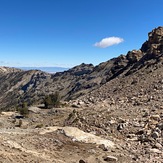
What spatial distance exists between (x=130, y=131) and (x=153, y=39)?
5479 cm

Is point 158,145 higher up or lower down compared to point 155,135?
lower down

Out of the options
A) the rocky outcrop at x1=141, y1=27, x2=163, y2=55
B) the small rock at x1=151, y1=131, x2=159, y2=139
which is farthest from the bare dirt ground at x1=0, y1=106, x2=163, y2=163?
the rocky outcrop at x1=141, y1=27, x2=163, y2=55

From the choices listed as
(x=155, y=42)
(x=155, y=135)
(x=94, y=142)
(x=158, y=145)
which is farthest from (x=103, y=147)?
(x=155, y=42)

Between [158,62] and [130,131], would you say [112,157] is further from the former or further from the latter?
[158,62]

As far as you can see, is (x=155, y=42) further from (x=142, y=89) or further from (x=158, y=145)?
(x=158, y=145)

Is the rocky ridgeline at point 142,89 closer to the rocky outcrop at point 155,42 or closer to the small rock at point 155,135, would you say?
the rocky outcrop at point 155,42

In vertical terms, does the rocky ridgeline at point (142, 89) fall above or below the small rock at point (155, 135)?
above

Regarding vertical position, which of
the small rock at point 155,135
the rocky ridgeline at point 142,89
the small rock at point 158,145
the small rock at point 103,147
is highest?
the rocky ridgeline at point 142,89

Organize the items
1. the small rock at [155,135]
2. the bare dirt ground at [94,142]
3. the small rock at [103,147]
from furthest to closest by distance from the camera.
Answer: the small rock at [155,135], the small rock at [103,147], the bare dirt ground at [94,142]

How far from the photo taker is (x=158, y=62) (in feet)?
195

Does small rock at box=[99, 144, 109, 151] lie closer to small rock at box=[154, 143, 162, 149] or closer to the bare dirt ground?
the bare dirt ground

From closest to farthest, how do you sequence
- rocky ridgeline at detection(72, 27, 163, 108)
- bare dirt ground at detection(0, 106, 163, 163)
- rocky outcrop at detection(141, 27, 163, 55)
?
bare dirt ground at detection(0, 106, 163, 163) → rocky ridgeline at detection(72, 27, 163, 108) → rocky outcrop at detection(141, 27, 163, 55)

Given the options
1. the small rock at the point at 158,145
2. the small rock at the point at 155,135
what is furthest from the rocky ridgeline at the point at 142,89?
the small rock at the point at 158,145

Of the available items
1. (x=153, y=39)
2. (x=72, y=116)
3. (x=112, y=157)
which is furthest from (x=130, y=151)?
(x=153, y=39)
